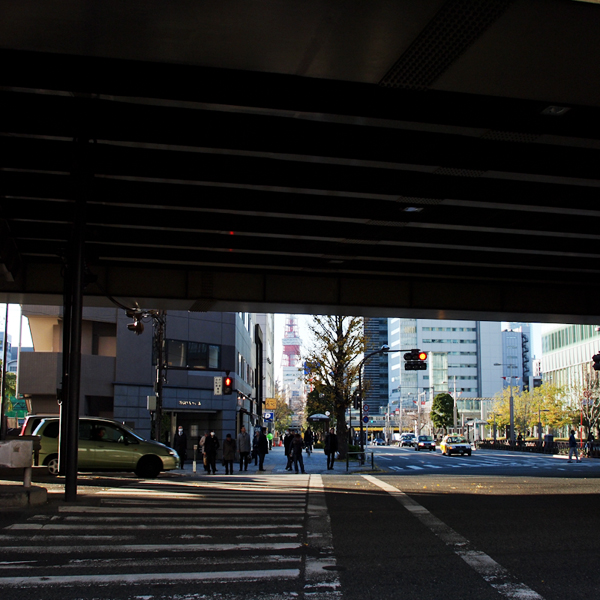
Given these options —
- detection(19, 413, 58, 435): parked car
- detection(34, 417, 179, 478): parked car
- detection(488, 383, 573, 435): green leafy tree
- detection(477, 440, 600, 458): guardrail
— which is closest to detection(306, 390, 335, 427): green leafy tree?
detection(477, 440, 600, 458): guardrail

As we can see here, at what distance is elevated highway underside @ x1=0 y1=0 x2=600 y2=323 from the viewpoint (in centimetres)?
816

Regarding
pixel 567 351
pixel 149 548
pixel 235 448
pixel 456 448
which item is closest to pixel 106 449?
pixel 235 448

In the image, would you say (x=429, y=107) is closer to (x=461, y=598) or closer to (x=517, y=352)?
(x=461, y=598)

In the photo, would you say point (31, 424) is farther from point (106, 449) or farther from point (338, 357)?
point (338, 357)

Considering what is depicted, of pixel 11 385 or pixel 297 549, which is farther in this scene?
pixel 11 385

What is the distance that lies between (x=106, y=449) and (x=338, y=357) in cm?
1971

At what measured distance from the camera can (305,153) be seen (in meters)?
12.1

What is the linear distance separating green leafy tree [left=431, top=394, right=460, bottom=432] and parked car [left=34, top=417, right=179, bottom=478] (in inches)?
3774

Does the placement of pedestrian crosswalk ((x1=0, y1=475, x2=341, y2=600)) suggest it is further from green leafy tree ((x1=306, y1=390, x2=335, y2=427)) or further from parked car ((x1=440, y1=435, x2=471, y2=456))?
parked car ((x1=440, y1=435, x2=471, y2=456))

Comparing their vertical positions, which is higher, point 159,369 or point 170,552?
point 159,369

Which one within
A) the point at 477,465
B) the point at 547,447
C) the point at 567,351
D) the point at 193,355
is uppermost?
the point at 567,351

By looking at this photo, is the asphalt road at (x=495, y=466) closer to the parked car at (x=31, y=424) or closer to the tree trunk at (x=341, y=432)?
the tree trunk at (x=341, y=432)

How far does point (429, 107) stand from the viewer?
1059 centimetres

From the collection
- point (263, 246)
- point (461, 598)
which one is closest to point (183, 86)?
point (461, 598)
